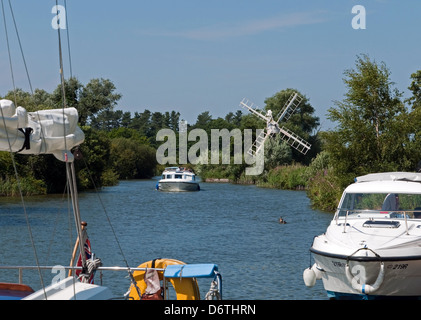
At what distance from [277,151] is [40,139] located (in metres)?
70.9

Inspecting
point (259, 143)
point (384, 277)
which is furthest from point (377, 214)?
point (259, 143)

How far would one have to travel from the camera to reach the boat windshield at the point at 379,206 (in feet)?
55.4

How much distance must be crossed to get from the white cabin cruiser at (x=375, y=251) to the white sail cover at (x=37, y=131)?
697 cm

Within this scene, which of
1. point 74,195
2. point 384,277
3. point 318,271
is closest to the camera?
point 74,195

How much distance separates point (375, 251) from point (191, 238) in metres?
17.4

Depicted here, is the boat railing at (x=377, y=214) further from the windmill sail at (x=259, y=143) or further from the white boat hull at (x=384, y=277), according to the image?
the windmill sail at (x=259, y=143)

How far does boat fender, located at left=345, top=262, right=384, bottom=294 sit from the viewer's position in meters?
14.3

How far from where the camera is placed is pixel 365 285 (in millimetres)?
14445

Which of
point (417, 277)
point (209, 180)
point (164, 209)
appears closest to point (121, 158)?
point (209, 180)

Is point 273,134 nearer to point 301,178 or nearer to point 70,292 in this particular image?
point 301,178

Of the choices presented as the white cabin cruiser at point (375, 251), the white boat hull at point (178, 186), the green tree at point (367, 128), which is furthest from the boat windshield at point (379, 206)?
the white boat hull at point (178, 186)

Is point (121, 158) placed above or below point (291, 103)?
below
